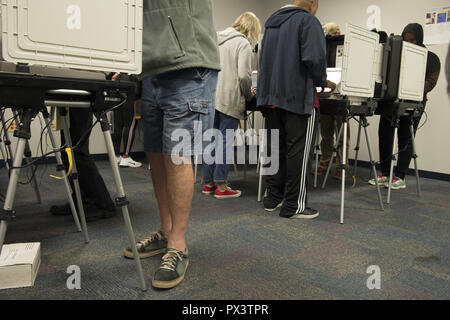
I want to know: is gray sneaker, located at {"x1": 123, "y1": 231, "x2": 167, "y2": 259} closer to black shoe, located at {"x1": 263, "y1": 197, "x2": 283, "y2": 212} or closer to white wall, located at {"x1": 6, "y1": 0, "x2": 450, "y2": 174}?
black shoe, located at {"x1": 263, "y1": 197, "x2": 283, "y2": 212}

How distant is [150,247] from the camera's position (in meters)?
1.47

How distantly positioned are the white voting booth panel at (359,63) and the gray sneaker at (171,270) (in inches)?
53.1

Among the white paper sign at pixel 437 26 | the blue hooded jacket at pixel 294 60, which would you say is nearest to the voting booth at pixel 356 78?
the blue hooded jacket at pixel 294 60

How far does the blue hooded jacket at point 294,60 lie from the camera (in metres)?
1.99

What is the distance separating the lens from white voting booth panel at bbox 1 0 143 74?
0.88 meters

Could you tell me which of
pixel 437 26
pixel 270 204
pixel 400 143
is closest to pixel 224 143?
pixel 270 204

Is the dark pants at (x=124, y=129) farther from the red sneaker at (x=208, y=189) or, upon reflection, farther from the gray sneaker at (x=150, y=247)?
the gray sneaker at (x=150, y=247)

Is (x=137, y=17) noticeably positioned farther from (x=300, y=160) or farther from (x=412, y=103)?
(x=412, y=103)

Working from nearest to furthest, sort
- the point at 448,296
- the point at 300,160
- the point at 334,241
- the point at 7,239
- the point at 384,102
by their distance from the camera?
the point at 448,296 → the point at 7,239 → the point at 334,241 → the point at 300,160 → the point at 384,102

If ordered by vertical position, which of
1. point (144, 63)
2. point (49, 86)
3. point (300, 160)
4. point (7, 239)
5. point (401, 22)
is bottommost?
point (7, 239)

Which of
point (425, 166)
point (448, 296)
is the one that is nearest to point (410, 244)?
point (448, 296)

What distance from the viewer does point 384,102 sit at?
2.57 metres
